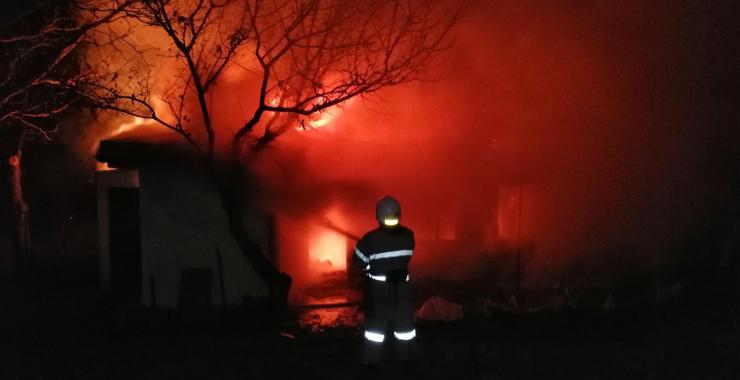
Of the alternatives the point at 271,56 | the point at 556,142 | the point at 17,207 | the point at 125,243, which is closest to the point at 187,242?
the point at 125,243

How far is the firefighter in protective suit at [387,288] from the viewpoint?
5430 millimetres

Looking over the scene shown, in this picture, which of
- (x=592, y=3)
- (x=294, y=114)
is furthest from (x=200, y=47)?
(x=592, y=3)

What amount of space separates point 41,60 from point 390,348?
8076 mm

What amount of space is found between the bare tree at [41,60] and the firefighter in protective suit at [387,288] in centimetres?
519

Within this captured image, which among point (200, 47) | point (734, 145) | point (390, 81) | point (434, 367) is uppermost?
point (200, 47)

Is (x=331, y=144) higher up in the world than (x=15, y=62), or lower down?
lower down

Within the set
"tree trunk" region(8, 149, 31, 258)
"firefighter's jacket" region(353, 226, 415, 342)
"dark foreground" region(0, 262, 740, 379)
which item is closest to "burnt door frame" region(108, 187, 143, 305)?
"dark foreground" region(0, 262, 740, 379)

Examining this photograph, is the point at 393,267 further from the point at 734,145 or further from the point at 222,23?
the point at 734,145

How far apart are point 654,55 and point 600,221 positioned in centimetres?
300

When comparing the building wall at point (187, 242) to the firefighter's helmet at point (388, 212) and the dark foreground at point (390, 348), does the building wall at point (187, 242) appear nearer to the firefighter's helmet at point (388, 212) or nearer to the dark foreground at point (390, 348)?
the dark foreground at point (390, 348)

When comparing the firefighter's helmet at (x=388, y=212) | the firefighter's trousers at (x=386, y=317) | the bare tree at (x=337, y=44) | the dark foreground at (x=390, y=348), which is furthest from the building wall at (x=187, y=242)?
the firefighter's helmet at (x=388, y=212)

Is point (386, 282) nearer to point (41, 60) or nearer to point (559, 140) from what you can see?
point (559, 140)

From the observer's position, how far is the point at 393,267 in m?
5.45

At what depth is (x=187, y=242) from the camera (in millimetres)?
8750
